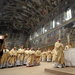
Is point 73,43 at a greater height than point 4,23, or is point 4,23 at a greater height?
point 4,23

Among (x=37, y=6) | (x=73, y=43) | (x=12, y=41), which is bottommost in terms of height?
(x=73, y=43)

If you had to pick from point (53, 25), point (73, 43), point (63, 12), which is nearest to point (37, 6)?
point (53, 25)

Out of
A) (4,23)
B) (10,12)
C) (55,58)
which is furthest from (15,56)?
(4,23)

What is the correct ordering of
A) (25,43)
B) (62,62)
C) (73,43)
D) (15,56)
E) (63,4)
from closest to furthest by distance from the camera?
(62,62)
(15,56)
(73,43)
(63,4)
(25,43)

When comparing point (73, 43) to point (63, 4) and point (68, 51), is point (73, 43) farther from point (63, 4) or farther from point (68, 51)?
point (68, 51)

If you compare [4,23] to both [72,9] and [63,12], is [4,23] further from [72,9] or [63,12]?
[72,9]

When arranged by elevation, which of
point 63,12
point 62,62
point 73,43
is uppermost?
point 63,12

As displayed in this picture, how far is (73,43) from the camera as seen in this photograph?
53.1 feet

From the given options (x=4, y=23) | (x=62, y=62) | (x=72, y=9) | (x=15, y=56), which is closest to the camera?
(x=62, y=62)

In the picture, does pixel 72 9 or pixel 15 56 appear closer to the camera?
pixel 15 56

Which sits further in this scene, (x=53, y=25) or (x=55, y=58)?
(x=53, y=25)

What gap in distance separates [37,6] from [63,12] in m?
5.97

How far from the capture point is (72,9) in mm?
17406

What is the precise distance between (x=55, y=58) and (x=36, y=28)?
23211 mm
